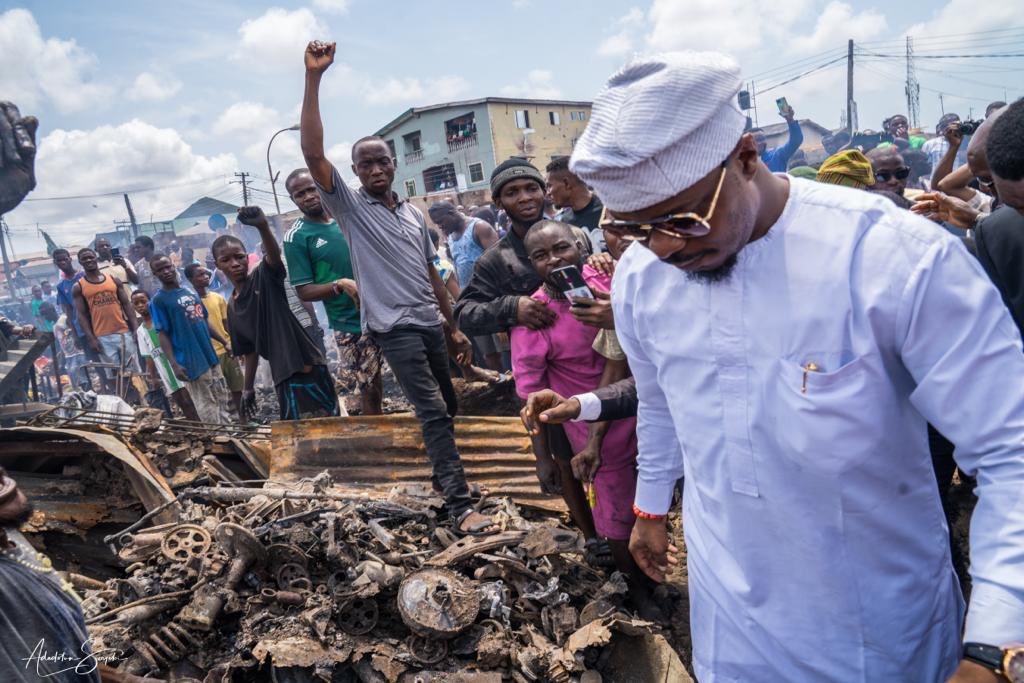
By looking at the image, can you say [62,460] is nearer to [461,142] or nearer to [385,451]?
[385,451]

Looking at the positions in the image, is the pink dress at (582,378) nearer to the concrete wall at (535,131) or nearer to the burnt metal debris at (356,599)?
the burnt metal debris at (356,599)

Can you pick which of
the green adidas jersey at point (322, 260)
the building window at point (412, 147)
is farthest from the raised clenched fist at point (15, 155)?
the building window at point (412, 147)

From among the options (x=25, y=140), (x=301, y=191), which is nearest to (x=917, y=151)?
(x=301, y=191)

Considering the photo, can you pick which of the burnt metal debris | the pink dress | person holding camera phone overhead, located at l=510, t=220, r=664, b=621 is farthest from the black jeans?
Result: the pink dress

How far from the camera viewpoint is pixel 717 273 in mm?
1513

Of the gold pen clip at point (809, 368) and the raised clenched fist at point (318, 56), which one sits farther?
the raised clenched fist at point (318, 56)

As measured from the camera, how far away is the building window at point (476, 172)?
Answer: 39969 millimetres

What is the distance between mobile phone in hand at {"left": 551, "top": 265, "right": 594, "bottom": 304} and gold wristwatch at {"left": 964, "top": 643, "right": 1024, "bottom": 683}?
2.10 m

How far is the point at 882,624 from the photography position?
4.95ft

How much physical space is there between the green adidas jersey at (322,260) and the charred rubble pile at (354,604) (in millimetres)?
1802

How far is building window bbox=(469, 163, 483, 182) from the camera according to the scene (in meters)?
40.0

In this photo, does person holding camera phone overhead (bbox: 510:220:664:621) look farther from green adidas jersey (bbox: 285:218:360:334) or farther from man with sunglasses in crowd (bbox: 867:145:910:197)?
man with sunglasses in crowd (bbox: 867:145:910:197)

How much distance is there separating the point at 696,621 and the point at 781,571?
0.45m

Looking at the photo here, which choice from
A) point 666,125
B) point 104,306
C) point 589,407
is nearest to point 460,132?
point 104,306
